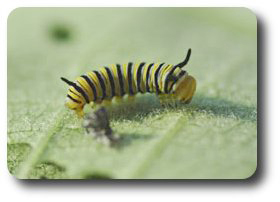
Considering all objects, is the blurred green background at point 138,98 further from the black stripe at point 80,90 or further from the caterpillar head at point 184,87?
the black stripe at point 80,90

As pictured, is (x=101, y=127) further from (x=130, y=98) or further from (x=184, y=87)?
(x=184, y=87)

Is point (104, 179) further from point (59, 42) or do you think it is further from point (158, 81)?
point (59, 42)

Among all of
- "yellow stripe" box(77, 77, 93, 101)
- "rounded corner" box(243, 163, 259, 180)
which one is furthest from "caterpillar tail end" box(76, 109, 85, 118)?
"rounded corner" box(243, 163, 259, 180)

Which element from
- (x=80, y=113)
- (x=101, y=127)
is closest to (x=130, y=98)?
(x=80, y=113)

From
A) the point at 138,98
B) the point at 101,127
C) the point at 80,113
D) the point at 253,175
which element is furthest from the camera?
the point at 138,98

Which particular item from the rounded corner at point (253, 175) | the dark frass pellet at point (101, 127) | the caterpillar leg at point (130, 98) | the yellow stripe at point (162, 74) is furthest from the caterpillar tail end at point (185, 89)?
the rounded corner at point (253, 175)

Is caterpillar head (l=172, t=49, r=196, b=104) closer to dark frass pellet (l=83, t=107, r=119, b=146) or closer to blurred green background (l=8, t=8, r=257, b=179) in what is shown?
blurred green background (l=8, t=8, r=257, b=179)
